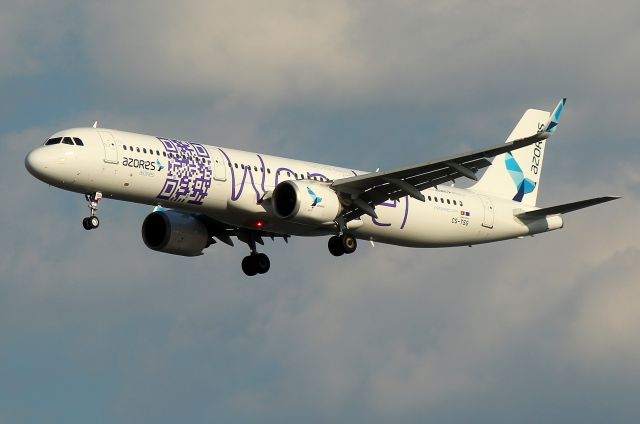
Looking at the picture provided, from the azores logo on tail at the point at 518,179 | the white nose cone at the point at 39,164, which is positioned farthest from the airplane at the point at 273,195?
the azores logo on tail at the point at 518,179

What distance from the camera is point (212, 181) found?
58.9 meters

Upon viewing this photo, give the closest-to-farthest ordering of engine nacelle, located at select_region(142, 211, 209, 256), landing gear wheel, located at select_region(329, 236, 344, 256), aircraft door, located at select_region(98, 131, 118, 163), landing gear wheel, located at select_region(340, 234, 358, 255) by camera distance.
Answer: aircraft door, located at select_region(98, 131, 118, 163) < landing gear wheel, located at select_region(340, 234, 358, 255) < landing gear wheel, located at select_region(329, 236, 344, 256) < engine nacelle, located at select_region(142, 211, 209, 256)

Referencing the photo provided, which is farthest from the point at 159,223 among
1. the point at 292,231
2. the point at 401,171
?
the point at 401,171

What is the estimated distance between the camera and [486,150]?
57562 millimetres

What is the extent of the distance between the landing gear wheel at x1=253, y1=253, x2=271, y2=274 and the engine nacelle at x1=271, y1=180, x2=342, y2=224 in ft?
24.5

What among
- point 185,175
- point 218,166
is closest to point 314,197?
point 218,166

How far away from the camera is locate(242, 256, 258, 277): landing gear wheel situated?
2660 inches

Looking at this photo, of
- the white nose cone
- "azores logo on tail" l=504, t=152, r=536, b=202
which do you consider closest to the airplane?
the white nose cone

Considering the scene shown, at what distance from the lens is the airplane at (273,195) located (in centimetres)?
5734

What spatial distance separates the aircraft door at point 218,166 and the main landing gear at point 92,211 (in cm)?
468

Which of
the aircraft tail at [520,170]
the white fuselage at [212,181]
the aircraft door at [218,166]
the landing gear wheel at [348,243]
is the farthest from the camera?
the aircraft tail at [520,170]

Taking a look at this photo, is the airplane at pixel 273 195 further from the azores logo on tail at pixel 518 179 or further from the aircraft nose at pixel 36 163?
the azores logo on tail at pixel 518 179

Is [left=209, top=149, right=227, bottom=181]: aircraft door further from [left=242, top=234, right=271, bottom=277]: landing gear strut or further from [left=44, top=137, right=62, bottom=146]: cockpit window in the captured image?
[left=242, top=234, right=271, bottom=277]: landing gear strut

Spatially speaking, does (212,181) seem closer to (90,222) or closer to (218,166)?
(218,166)
